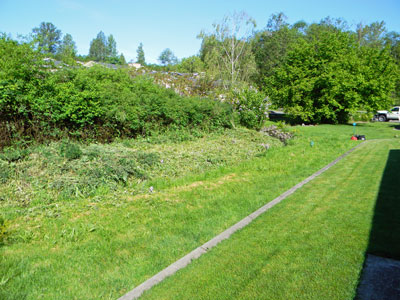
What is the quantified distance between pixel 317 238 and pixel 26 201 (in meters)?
5.10

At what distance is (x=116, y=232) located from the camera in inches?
173

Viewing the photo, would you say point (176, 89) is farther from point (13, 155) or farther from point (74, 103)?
point (13, 155)

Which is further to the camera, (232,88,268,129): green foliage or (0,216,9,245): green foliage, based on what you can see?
(232,88,268,129): green foliage

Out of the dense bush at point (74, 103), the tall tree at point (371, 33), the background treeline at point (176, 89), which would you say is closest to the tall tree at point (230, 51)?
the background treeline at point (176, 89)

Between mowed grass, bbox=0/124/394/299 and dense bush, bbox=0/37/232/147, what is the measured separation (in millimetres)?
3591

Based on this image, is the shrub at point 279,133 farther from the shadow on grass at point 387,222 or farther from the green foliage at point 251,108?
the shadow on grass at point 387,222

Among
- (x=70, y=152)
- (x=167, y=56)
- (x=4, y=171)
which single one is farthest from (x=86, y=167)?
(x=167, y=56)

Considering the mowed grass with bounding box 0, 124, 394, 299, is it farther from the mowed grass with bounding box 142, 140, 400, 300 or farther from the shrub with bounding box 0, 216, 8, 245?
the mowed grass with bounding box 142, 140, 400, 300

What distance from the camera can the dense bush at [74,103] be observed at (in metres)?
7.52

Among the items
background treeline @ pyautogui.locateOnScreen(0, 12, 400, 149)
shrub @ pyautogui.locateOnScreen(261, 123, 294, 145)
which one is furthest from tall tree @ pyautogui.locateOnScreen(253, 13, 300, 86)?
shrub @ pyautogui.locateOnScreen(261, 123, 294, 145)

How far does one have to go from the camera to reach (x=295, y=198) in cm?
591

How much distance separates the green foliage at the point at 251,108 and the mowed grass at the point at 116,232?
27.8ft

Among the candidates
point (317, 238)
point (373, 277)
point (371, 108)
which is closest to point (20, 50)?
point (317, 238)

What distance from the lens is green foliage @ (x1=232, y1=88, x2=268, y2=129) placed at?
51.4 ft
